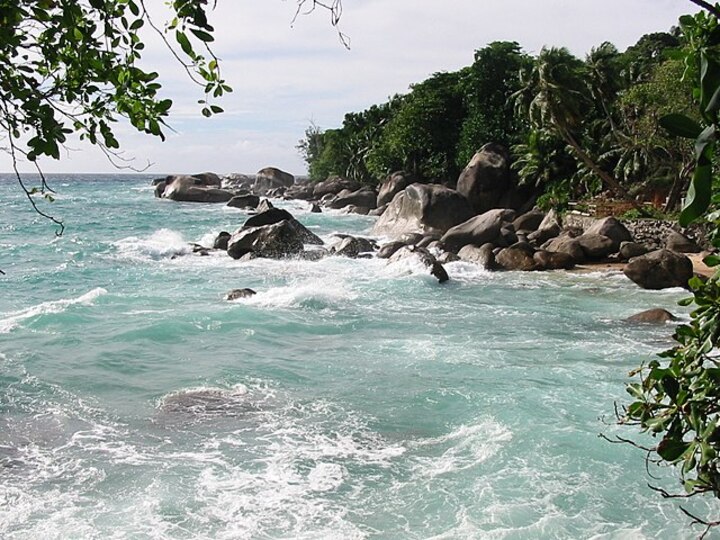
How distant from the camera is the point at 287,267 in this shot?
23.4 m

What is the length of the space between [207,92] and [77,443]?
6.83 meters

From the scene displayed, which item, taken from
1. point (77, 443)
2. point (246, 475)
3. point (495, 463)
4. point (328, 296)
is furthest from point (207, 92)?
point (328, 296)

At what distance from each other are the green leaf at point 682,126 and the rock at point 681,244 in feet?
76.9

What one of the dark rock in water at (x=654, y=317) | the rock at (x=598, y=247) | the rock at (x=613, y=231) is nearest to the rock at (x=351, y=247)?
the rock at (x=598, y=247)

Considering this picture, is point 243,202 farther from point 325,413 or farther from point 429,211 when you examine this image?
point 325,413

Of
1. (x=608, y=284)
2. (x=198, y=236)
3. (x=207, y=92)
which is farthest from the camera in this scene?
(x=198, y=236)

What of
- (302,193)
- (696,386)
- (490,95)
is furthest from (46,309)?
(302,193)

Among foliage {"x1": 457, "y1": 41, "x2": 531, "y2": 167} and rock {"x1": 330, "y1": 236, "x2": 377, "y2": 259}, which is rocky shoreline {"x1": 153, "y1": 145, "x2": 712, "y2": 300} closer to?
rock {"x1": 330, "y1": 236, "x2": 377, "y2": 259}

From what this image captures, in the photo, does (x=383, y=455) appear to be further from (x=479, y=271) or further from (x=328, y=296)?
(x=479, y=271)

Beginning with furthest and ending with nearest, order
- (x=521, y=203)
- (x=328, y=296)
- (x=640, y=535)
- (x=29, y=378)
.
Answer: (x=521, y=203)
(x=328, y=296)
(x=29, y=378)
(x=640, y=535)

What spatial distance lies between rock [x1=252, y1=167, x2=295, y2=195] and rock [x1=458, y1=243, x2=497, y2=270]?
46.3 m

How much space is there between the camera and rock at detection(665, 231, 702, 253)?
915 inches

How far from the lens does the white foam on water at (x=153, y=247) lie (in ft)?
88.2

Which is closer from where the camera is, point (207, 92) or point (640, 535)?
point (207, 92)
